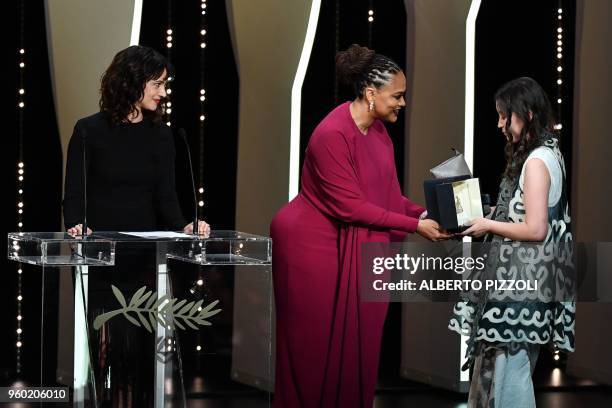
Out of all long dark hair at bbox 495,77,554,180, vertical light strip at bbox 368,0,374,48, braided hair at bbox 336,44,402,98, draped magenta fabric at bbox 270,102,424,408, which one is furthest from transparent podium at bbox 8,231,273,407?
vertical light strip at bbox 368,0,374,48

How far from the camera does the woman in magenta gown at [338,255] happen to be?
411 cm

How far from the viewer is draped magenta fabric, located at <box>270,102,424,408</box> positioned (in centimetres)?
411

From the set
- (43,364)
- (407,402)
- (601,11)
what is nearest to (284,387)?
(43,364)

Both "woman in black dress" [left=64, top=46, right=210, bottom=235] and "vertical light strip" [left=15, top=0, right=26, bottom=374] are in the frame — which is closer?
"woman in black dress" [left=64, top=46, right=210, bottom=235]

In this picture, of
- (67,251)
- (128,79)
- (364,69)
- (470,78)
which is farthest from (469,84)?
(67,251)

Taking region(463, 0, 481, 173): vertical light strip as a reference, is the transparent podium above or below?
below

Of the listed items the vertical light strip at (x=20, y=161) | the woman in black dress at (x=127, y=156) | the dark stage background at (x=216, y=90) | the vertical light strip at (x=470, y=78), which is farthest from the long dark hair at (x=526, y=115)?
the vertical light strip at (x=20, y=161)

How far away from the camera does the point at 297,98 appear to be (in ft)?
18.0

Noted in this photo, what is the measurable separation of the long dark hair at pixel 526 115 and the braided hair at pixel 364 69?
429 mm

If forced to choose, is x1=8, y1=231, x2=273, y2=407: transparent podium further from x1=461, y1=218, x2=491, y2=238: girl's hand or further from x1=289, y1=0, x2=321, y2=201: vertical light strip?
x1=289, y1=0, x2=321, y2=201: vertical light strip

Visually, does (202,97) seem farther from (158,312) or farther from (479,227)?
(158,312)

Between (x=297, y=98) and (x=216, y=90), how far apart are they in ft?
1.28

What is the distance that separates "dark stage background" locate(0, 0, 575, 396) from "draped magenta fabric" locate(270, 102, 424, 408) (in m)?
1.45

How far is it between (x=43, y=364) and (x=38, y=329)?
87.5 inches
